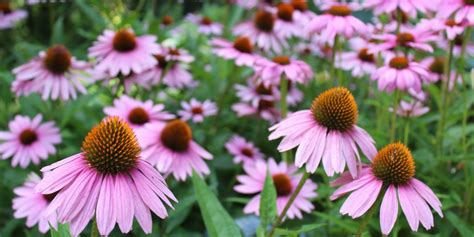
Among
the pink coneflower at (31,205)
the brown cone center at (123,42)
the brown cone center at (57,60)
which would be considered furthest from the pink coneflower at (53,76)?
the pink coneflower at (31,205)

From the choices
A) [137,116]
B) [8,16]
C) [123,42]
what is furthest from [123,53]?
[8,16]

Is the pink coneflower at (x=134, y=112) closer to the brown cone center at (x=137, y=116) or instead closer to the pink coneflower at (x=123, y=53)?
the brown cone center at (x=137, y=116)

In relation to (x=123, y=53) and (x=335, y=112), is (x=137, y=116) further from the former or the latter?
(x=335, y=112)

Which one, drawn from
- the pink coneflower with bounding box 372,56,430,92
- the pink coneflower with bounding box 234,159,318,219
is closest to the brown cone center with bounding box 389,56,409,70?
the pink coneflower with bounding box 372,56,430,92

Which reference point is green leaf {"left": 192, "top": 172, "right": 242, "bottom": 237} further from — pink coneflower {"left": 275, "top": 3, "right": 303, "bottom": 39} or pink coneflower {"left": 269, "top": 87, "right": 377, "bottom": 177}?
pink coneflower {"left": 275, "top": 3, "right": 303, "bottom": 39}

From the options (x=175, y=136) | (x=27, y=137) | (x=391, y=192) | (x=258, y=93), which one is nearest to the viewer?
(x=391, y=192)

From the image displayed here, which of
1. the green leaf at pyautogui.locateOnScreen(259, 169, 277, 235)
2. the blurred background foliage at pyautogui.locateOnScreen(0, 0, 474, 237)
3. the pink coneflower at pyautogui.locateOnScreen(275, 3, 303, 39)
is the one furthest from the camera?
the pink coneflower at pyautogui.locateOnScreen(275, 3, 303, 39)

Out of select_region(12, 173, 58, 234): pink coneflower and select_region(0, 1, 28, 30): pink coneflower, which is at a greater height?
select_region(0, 1, 28, 30): pink coneflower
